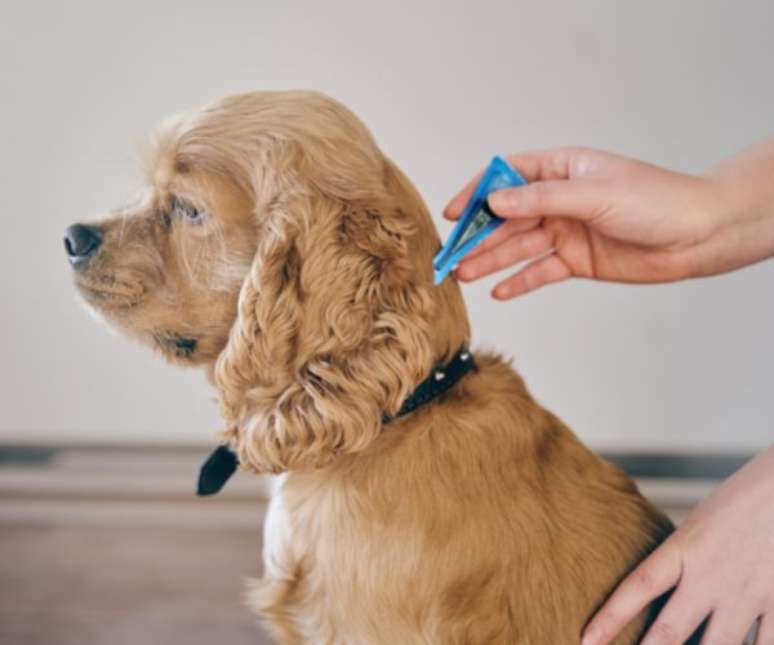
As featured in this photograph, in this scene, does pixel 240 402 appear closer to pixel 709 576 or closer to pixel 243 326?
pixel 243 326

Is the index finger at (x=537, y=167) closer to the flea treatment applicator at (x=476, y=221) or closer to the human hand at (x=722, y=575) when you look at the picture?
the flea treatment applicator at (x=476, y=221)

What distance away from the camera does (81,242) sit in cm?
126

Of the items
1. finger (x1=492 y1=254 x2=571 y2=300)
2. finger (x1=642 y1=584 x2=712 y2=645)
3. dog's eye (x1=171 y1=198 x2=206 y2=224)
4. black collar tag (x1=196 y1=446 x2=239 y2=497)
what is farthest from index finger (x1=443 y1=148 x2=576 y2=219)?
finger (x1=642 y1=584 x2=712 y2=645)

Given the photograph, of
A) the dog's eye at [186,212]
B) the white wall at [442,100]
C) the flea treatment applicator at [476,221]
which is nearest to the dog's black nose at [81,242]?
the dog's eye at [186,212]

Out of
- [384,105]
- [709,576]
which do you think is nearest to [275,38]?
[384,105]

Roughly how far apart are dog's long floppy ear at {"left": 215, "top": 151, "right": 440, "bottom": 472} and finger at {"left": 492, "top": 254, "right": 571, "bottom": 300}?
403 millimetres

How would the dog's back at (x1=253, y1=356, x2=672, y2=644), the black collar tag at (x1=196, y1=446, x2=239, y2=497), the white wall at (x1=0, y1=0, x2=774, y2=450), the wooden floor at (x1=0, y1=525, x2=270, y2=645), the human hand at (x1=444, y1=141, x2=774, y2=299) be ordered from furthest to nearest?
the white wall at (x1=0, y1=0, x2=774, y2=450)
the wooden floor at (x1=0, y1=525, x2=270, y2=645)
the black collar tag at (x1=196, y1=446, x2=239, y2=497)
the human hand at (x1=444, y1=141, x2=774, y2=299)
the dog's back at (x1=253, y1=356, x2=672, y2=644)

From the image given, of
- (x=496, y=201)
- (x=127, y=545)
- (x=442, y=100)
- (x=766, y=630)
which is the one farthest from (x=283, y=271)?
(x=127, y=545)

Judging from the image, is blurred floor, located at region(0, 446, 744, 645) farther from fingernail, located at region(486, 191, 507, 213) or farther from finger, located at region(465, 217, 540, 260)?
fingernail, located at region(486, 191, 507, 213)

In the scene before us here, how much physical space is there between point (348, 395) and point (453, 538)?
26 centimetres

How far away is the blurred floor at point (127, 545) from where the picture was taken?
210 centimetres

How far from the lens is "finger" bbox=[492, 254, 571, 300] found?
1.51m

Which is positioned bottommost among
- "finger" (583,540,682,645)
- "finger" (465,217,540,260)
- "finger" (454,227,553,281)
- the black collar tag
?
"finger" (583,540,682,645)

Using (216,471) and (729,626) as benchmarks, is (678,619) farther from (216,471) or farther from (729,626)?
(216,471)
